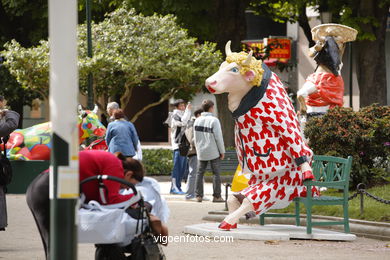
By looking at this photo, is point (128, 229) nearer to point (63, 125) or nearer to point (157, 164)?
point (63, 125)

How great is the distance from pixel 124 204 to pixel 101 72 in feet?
70.2

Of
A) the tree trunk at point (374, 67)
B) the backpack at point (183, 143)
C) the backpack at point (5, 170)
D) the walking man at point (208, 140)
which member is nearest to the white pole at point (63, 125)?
the backpack at point (5, 170)

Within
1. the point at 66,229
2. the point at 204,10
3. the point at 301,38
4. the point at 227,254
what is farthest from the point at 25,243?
the point at 301,38

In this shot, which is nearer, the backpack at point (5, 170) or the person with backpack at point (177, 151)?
the backpack at point (5, 170)

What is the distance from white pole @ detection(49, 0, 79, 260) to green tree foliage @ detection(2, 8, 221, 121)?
68.6 ft

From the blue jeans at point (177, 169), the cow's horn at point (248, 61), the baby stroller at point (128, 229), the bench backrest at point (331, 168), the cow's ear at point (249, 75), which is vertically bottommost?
the blue jeans at point (177, 169)

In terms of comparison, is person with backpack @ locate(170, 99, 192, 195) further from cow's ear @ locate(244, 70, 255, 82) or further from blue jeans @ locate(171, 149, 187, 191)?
cow's ear @ locate(244, 70, 255, 82)

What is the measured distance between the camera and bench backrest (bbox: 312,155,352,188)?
12.8 m

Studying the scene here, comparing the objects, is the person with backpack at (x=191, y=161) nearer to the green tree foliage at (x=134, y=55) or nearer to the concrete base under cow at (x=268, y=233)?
the concrete base under cow at (x=268, y=233)

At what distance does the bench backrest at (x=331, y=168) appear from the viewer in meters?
12.8

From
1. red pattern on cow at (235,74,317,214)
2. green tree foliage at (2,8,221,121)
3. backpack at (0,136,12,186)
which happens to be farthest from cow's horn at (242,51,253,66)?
green tree foliage at (2,8,221,121)

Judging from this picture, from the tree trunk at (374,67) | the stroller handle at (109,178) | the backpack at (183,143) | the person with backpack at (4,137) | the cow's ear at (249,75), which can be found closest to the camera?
the stroller handle at (109,178)

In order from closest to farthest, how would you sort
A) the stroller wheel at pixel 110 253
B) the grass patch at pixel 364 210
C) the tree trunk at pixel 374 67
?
the stroller wheel at pixel 110 253 → the grass patch at pixel 364 210 → the tree trunk at pixel 374 67

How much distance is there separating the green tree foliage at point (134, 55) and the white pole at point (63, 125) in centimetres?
2092
